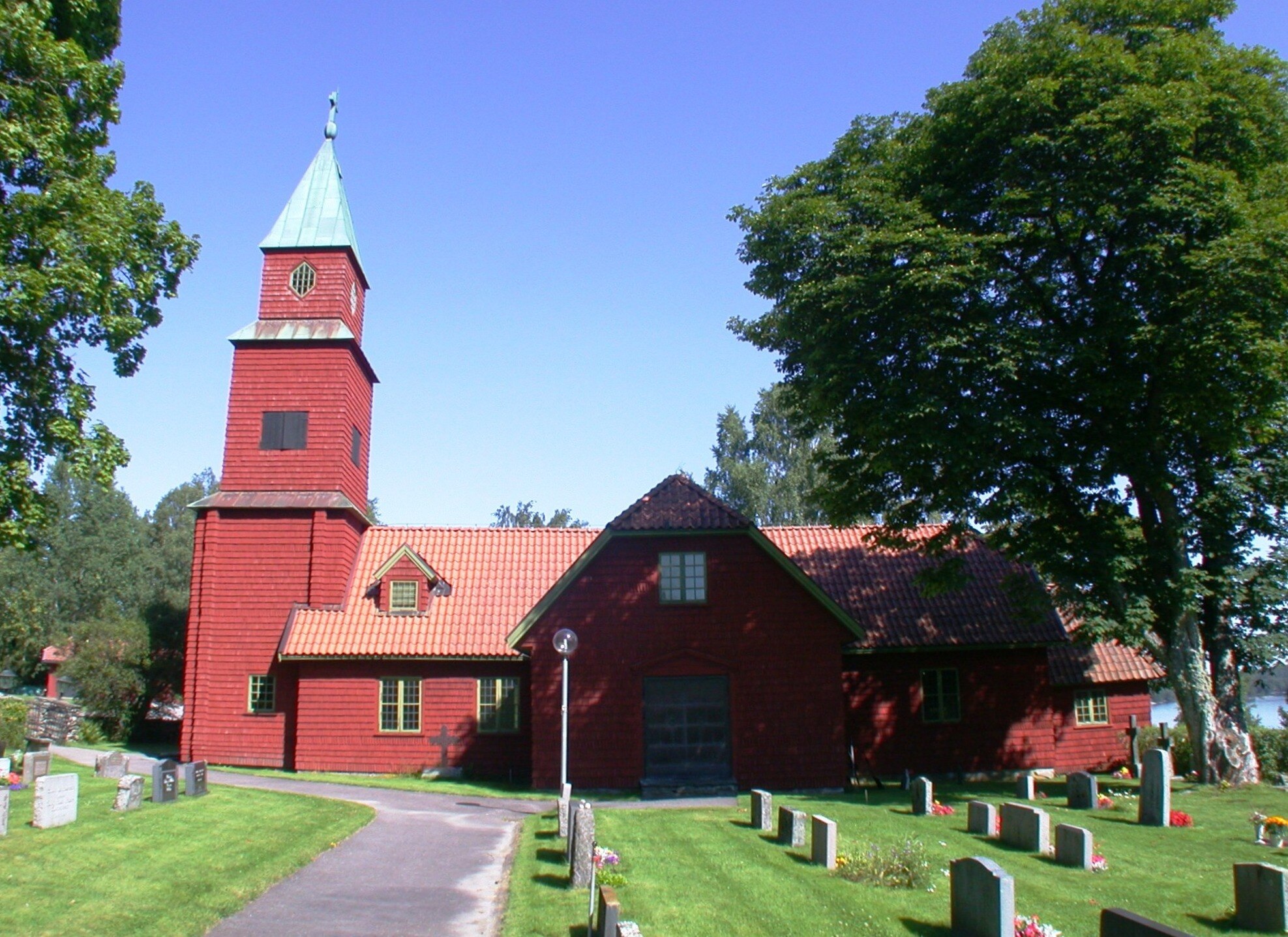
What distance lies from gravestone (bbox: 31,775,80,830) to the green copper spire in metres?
20.3

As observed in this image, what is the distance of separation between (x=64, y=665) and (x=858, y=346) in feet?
93.7

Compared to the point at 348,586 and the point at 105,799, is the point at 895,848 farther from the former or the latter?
the point at 348,586

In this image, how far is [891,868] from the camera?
41.0ft

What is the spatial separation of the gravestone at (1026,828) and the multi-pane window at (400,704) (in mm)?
17499

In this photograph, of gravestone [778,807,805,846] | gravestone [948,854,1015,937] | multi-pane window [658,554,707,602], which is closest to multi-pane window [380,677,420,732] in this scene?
multi-pane window [658,554,707,602]

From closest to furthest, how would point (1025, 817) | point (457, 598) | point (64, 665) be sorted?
point (1025, 817), point (457, 598), point (64, 665)

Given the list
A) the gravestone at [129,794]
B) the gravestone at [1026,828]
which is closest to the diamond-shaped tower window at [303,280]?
the gravestone at [129,794]

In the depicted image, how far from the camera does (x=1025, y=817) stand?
48.0ft

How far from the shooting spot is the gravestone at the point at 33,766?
66.2 feet

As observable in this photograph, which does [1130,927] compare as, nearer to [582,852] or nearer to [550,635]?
[582,852]

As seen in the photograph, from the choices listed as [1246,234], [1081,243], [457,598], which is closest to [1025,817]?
[1246,234]

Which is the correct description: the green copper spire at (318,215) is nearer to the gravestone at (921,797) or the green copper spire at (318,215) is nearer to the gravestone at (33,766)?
the gravestone at (33,766)

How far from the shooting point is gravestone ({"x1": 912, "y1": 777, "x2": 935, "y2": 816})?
19.0 metres

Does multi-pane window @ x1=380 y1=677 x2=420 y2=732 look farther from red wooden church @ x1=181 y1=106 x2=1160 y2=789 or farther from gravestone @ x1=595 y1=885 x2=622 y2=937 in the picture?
gravestone @ x1=595 y1=885 x2=622 y2=937
